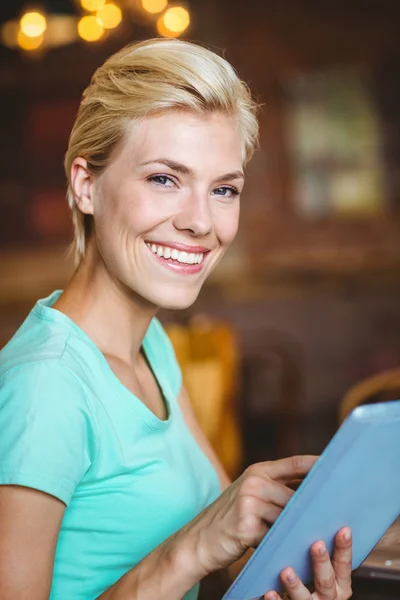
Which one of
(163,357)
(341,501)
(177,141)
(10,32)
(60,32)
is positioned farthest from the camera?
(10,32)

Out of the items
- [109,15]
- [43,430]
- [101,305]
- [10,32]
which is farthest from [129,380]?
[10,32]

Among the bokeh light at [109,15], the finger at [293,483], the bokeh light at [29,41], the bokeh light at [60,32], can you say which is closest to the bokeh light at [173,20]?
the bokeh light at [109,15]

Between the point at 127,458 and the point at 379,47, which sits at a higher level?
the point at 379,47

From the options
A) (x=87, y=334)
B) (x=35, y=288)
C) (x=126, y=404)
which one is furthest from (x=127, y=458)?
(x=35, y=288)

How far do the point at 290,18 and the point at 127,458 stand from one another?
477cm

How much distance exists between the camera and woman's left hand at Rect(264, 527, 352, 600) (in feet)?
3.39

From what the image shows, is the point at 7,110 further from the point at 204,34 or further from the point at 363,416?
the point at 363,416

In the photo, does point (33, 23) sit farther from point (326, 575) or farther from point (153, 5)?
point (326, 575)

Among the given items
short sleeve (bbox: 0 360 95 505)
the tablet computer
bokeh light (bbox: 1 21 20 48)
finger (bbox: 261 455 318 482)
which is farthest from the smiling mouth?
bokeh light (bbox: 1 21 20 48)

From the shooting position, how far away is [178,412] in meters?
1.55

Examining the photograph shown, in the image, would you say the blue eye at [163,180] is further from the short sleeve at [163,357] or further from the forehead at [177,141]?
the short sleeve at [163,357]

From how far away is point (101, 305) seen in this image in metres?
1.36

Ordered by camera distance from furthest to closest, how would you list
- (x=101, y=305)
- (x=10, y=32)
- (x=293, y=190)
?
(x=293, y=190), (x=10, y=32), (x=101, y=305)

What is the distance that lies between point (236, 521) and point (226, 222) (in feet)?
1.79
